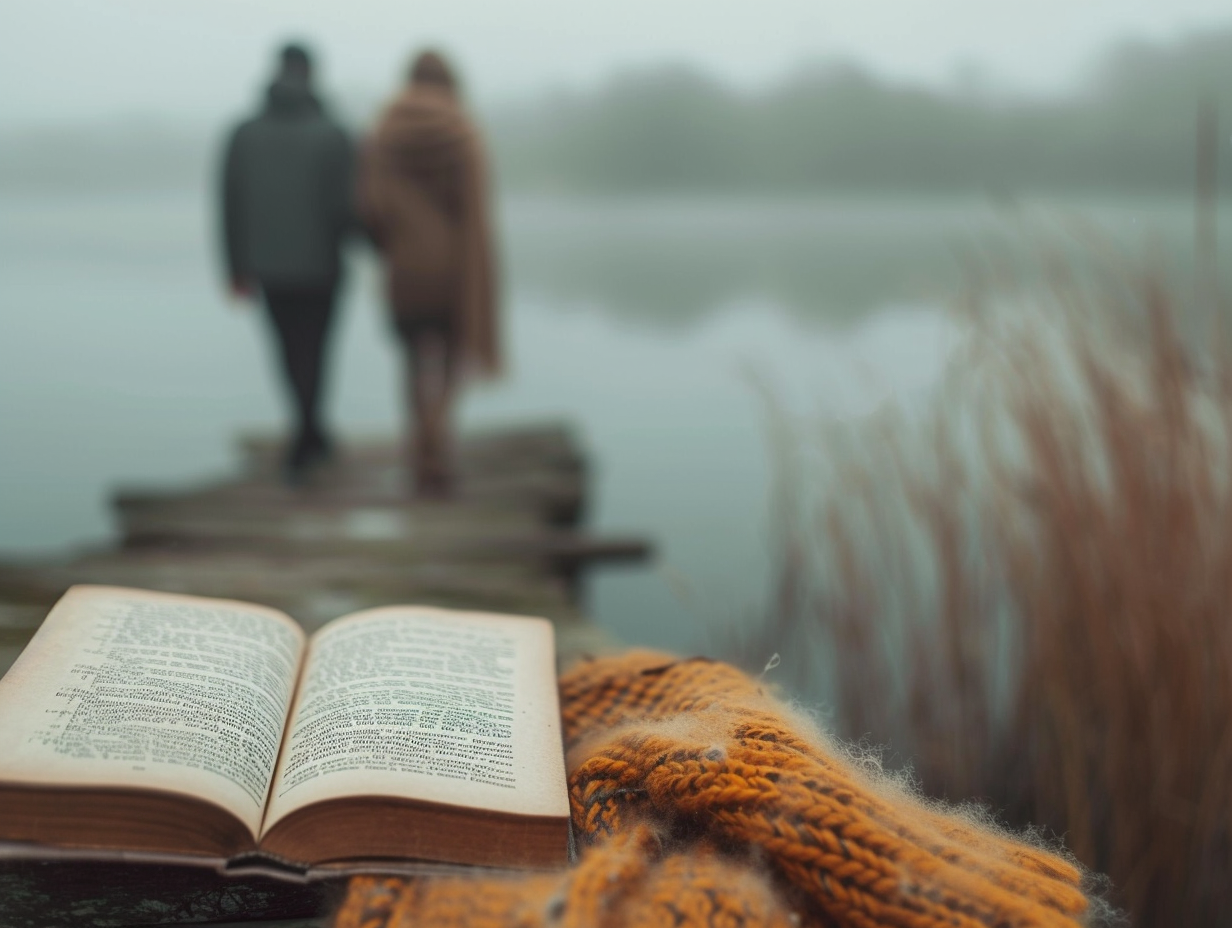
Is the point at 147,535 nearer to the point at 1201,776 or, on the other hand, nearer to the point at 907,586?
the point at 907,586

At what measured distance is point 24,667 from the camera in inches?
22.9

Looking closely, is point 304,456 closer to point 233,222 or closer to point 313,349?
point 313,349

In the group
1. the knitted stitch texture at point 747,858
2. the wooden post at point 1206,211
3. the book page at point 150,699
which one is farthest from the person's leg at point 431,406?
the knitted stitch texture at point 747,858

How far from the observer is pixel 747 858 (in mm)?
498

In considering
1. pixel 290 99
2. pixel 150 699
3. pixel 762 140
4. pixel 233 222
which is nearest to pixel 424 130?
pixel 290 99

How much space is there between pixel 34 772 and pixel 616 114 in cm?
313

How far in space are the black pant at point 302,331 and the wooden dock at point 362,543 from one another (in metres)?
0.27

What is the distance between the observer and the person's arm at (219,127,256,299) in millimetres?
2289

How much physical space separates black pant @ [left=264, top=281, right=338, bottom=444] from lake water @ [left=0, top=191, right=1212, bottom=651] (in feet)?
1.50

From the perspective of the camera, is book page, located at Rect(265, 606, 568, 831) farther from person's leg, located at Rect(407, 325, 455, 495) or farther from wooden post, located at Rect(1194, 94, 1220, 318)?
person's leg, located at Rect(407, 325, 455, 495)

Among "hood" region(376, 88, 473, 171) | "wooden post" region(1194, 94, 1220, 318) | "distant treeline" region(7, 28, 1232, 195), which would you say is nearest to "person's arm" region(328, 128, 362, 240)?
"hood" region(376, 88, 473, 171)

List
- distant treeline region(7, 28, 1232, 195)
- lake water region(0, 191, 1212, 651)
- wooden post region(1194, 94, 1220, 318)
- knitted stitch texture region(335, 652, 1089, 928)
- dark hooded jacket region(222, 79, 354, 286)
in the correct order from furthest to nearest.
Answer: lake water region(0, 191, 1212, 651), distant treeline region(7, 28, 1232, 195), dark hooded jacket region(222, 79, 354, 286), wooden post region(1194, 94, 1220, 318), knitted stitch texture region(335, 652, 1089, 928)

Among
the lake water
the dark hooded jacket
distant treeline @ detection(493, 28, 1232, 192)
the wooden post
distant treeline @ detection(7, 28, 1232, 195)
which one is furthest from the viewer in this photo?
the lake water

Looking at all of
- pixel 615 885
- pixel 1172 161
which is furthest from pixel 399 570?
pixel 1172 161
